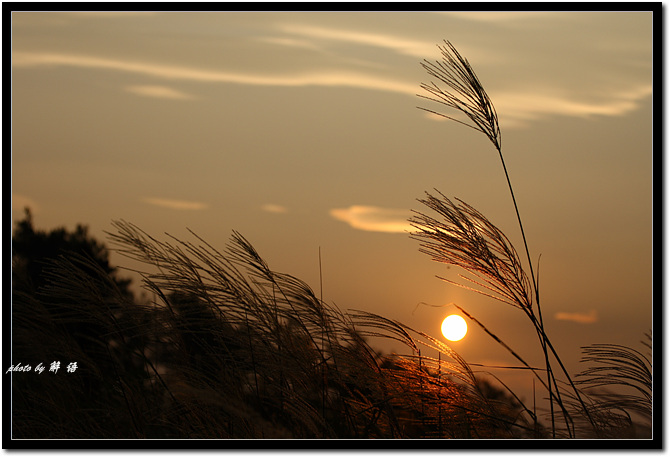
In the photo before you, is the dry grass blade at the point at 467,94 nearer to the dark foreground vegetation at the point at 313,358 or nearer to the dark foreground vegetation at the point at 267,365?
the dark foreground vegetation at the point at 313,358

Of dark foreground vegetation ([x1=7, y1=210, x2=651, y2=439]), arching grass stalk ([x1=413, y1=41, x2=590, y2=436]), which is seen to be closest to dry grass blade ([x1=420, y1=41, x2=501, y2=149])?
arching grass stalk ([x1=413, y1=41, x2=590, y2=436])

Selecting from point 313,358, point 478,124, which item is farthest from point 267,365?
point 478,124

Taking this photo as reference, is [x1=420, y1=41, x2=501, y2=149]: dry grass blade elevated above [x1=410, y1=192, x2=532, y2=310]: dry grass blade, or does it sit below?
above

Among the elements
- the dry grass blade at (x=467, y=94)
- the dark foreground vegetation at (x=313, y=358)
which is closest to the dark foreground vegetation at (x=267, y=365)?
the dark foreground vegetation at (x=313, y=358)

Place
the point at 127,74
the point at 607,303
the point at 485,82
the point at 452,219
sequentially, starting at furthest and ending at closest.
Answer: the point at 127,74, the point at 485,82, the point at 607,303, the point at 452,219

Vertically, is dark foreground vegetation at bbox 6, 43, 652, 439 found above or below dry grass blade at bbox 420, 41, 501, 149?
below

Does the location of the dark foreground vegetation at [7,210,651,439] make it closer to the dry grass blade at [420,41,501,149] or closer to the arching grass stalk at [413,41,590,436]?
the arching grass stalk at [413,41,590,436]

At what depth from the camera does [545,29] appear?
2.52 metres

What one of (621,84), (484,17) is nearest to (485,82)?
(484,17)

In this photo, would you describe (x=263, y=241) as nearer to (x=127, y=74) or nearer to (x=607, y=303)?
(x=127, y=74)

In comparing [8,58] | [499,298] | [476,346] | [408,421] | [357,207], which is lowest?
[408,421]

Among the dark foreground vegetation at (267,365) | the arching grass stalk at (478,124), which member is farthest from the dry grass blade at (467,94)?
the dark foreground vegetation at (267,365)

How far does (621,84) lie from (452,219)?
1177mm

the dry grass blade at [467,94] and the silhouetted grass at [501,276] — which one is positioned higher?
the dry grass blade at [467,94]
